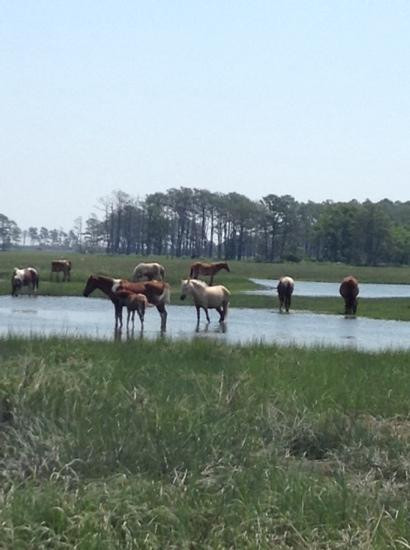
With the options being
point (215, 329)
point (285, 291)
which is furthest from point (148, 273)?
point (215, 329)

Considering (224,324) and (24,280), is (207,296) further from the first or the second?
(24,280)

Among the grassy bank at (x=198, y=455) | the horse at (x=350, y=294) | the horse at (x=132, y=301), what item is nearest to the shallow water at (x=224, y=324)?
the horse at (x=132, y=301)

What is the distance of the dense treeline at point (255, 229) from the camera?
125 meters

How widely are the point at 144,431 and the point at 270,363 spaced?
5.09 meters

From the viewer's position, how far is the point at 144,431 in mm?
10922

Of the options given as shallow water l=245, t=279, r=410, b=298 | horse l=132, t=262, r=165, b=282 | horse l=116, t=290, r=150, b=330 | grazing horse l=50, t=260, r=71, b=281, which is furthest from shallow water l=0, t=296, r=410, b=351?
grazing horse l=50, t=260, r=71, b=281

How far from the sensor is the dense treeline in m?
125

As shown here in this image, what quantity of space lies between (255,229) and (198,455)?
12951 cm

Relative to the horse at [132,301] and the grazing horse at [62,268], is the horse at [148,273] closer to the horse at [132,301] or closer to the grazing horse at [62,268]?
the grazing horse at [62,268]

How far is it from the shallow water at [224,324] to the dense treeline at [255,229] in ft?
287

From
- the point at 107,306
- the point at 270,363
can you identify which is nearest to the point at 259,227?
the point at 107,306

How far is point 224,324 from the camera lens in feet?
96.4

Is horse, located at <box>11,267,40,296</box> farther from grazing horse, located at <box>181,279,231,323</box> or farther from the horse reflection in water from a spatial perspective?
the horse reflection in water

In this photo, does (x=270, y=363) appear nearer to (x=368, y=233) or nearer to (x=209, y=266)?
(x=209, y=266)
